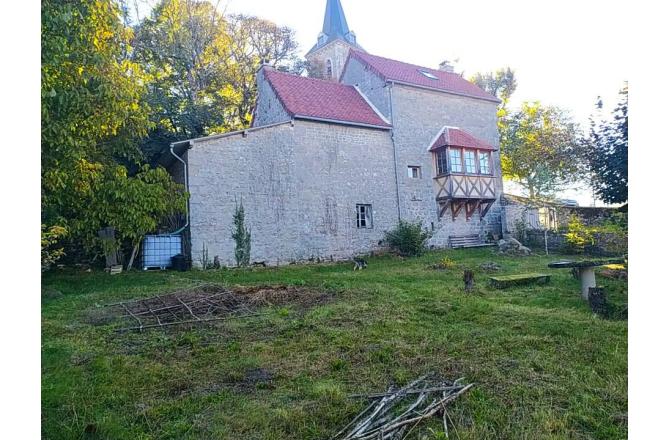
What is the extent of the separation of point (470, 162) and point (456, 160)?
24.4 inches

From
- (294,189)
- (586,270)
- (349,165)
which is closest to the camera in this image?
(586,270)

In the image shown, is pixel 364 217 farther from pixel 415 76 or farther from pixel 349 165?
pixel 415 76

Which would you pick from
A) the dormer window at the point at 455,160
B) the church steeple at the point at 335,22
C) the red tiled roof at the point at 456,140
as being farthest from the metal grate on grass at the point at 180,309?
the church steeple at the point at 335,22

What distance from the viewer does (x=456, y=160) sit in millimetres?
15438

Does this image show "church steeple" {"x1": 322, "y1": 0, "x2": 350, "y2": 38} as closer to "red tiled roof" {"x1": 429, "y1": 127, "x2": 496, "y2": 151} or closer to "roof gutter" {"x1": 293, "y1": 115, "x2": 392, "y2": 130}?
"red tiled roof" {"x1": 429, "y1": 127, "x2": 496, "y2": 151}

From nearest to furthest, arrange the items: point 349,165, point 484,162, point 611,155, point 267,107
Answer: point 611,155 < point 349,165 < point 267,107 < point 484,162

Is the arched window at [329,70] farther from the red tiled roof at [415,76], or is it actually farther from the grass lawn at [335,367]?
the grass lawn at [335,367]

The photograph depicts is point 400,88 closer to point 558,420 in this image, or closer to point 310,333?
point 310,333

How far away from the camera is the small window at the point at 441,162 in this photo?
1531 centimetres

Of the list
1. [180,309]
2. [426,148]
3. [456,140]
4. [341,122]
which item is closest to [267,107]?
[341,122]

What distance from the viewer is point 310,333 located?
488 centimetres

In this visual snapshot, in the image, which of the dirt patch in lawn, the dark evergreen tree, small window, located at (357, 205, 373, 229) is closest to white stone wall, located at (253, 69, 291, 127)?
small window, located at (357, 205, 373, 229)

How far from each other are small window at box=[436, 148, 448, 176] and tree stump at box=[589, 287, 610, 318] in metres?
10.2

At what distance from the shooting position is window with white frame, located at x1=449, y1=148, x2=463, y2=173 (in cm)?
1530
